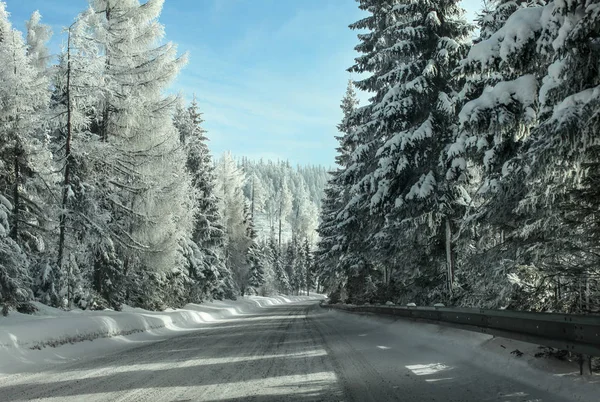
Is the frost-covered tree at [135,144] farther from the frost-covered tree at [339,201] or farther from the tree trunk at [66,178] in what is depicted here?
the frost-covered tree at [339,201]

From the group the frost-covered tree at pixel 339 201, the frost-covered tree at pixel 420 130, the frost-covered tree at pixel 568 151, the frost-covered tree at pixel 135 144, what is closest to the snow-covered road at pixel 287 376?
the frost-covered tree at pixel 568 151

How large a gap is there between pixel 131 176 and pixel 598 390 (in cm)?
1802

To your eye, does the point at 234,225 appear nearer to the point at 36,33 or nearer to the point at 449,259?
the point at 36,33

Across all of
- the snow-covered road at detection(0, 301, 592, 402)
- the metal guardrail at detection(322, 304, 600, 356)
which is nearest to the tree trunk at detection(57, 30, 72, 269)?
the snow-covered road at detection(0, 301, 592, 402)

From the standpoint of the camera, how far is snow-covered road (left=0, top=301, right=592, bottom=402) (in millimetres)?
5367

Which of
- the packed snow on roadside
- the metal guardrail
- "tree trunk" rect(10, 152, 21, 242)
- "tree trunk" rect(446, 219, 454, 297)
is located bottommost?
the packed snow on roadside

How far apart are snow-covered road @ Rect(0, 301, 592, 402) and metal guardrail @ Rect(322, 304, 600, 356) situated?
1.63 feet

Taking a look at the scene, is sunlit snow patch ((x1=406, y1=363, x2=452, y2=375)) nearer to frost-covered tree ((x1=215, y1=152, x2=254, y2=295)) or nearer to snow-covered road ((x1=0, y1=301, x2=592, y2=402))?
snow-covered road ((x1=0, y1=301, x2=592, y2=402))

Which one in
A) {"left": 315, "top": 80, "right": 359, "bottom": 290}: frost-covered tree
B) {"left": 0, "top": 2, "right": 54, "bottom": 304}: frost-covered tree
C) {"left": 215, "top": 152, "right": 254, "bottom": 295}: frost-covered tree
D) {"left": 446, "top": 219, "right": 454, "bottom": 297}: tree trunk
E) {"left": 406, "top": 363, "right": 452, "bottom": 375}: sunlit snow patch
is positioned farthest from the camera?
{"left": 215, "top": 152, "right": 254, "bottom": 295}: frost-covered tree

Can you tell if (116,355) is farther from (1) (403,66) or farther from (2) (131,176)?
(1) (403,66)

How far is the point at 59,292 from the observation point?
665 inches

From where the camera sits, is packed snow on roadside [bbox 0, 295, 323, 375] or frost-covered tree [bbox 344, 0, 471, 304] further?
frost-covered tree [bbox 344, 0, 471, 304]

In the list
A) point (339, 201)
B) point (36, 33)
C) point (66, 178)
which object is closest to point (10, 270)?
point (66, 178)

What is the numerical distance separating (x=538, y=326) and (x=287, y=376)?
11.3 feet
